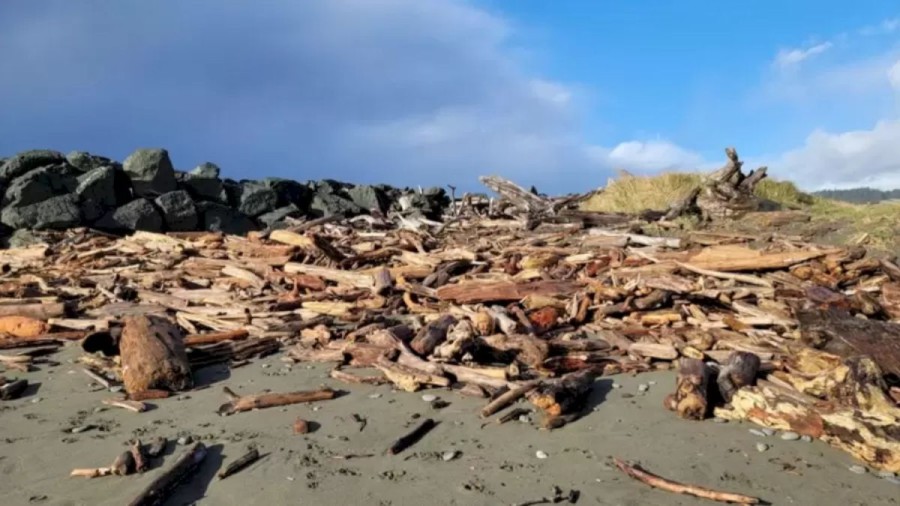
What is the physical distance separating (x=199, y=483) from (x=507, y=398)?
91.2 inches

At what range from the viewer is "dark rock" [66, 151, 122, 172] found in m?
18.4

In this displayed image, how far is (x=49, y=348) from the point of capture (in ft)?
25.6

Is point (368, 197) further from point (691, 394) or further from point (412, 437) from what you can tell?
point (691, 394)

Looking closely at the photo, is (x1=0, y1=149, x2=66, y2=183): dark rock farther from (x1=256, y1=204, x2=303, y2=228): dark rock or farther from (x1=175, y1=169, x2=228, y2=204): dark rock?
(x1=256, y1=204, x2=303, y2=228): dark rock

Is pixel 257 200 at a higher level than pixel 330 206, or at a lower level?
higher

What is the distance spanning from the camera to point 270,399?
18.4 ft

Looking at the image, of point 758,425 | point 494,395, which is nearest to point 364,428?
point 494,395

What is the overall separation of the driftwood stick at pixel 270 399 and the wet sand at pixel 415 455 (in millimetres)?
100

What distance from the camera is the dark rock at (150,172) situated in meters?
18.0

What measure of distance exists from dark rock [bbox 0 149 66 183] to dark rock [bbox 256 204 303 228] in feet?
18.0

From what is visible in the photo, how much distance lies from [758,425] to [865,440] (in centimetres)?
69

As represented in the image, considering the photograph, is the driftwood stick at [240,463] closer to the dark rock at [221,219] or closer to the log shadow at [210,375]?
the log shadow at [210,375]

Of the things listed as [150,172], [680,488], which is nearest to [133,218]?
[150,172]

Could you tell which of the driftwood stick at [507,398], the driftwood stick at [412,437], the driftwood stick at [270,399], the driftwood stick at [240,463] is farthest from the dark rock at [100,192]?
the driftwood stick at [507,398]
